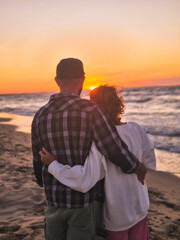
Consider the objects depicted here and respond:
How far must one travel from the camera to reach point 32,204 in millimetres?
4254

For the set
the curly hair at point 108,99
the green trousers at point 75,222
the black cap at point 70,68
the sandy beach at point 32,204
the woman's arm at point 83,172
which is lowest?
the sandy beach at point 32,204

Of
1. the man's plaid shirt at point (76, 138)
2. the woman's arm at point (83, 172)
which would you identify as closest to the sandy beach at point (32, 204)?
the man's plaid shirt at point (76, 138)

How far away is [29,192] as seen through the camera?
466 centimetres

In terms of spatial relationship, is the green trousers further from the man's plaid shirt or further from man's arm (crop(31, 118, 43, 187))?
man's arm (crop(31, 118, 43, 187))

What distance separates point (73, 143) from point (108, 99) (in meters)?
0.45

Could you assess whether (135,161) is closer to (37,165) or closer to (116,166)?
(116,166)

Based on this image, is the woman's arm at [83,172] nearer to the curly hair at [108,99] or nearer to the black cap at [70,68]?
the curly hair at [108,99]

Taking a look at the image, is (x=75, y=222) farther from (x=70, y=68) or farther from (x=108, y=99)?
(x=70, y=68)

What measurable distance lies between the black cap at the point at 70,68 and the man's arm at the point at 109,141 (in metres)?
0.30

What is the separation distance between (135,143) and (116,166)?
0.81 feet

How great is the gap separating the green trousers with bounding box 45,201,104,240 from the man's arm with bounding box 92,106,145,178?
387 millimetres

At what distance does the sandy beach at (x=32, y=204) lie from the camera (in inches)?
137

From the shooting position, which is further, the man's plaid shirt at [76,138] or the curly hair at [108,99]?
the curly hair at [108,99]

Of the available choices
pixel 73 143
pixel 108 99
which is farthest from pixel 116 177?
pixel 108 99
